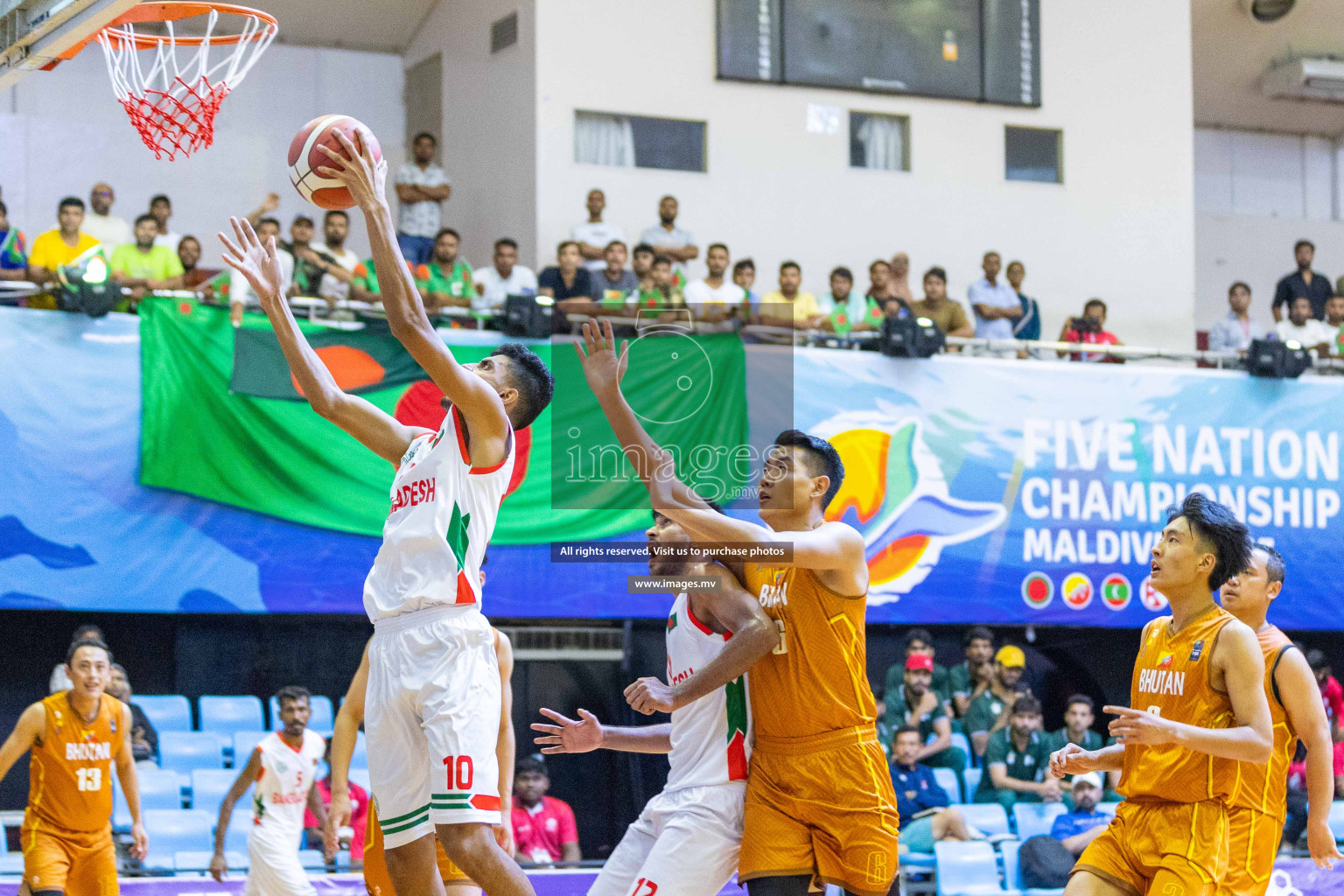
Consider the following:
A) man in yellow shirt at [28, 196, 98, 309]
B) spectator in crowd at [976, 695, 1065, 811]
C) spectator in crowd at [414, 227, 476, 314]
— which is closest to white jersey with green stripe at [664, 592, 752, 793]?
spectator in crowd at [976, 695, 1065, 811]

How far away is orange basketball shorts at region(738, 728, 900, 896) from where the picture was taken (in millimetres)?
5148

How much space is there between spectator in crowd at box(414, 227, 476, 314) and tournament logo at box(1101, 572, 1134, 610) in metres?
6.22

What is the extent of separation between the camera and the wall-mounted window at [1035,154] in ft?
56.9

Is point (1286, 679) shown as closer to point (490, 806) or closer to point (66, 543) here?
point (490, 806)

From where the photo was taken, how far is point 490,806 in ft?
16.2

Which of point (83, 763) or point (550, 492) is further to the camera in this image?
point (550, 492)

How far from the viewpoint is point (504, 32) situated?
1609 cm

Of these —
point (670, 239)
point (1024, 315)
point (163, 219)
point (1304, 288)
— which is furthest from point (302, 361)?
point (1304, 288)

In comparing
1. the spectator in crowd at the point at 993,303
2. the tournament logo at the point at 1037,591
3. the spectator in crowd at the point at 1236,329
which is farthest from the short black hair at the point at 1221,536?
the spectator in crowd at the point at 1236,329

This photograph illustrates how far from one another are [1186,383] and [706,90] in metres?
5.90

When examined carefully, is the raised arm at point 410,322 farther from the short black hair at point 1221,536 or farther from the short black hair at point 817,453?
the short black hair at point 1221,536

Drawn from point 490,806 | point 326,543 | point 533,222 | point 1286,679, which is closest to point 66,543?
point 326,543

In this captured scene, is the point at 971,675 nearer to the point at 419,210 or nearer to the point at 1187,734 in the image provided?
the point at 419,210

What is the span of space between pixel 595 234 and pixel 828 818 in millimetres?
10155
